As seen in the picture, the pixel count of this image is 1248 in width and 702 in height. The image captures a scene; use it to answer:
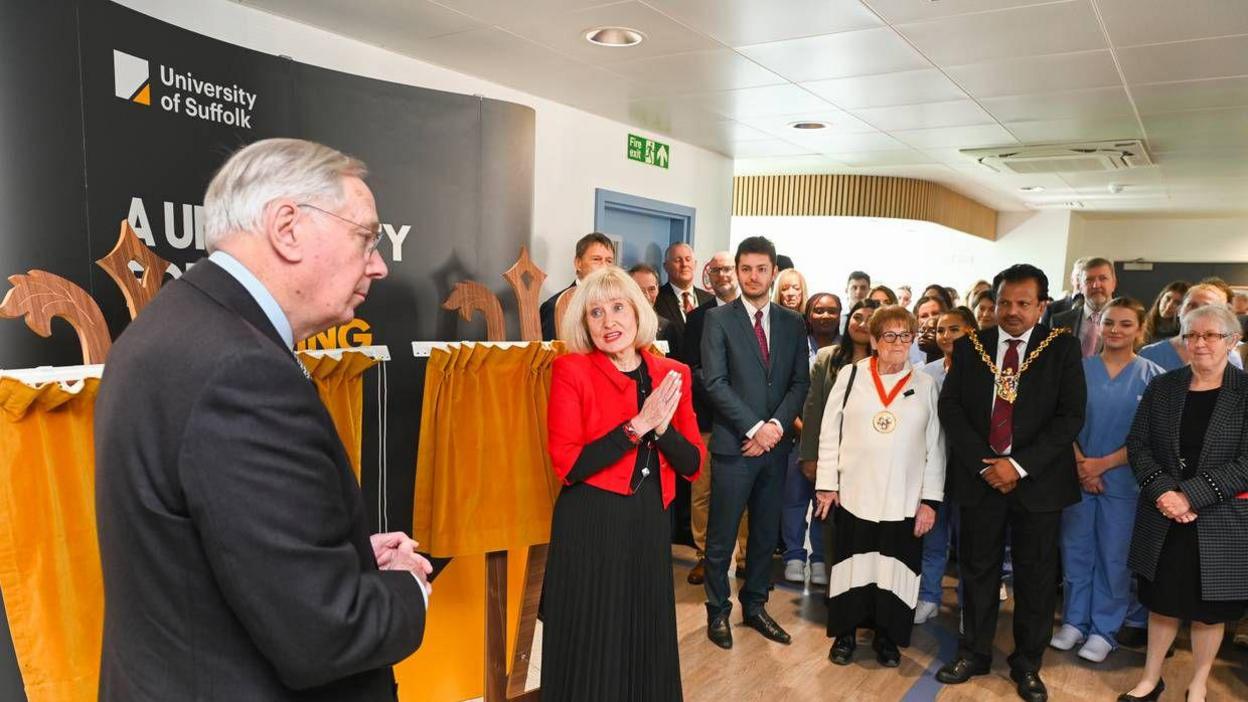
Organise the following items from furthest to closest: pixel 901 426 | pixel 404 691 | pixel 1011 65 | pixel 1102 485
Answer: pixel 1011 65
pixel 1102 485
pixel 901 426
pixel 404 691

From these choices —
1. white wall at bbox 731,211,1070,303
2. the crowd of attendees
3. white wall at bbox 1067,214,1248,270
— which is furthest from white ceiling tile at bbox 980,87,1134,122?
white wall at bbox 1067,214,1248,270

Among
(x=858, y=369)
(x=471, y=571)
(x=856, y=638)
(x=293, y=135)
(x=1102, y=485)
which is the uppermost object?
(x=293, y=135)

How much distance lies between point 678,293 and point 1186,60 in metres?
2.88

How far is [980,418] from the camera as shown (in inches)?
116

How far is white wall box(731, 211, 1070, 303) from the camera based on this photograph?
11.6m

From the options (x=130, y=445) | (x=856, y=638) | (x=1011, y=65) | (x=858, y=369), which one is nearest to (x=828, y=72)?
(x=1011, y=65)

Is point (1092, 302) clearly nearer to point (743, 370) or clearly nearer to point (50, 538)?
point (743, 370)

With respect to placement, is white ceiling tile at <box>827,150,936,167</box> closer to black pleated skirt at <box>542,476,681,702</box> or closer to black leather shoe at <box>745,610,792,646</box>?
black leather shoe at <box>745,610,792,646</box>

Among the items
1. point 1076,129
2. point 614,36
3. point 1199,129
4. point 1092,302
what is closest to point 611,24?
point 614,36

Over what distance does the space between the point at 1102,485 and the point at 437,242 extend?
9.92 feet

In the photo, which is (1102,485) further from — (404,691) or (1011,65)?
(404,691)

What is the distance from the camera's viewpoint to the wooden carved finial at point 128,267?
5.24 feet

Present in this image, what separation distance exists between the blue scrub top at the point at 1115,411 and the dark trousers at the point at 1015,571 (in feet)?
1.84

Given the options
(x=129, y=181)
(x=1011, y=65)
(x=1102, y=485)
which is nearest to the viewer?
(x=129, y=181)
